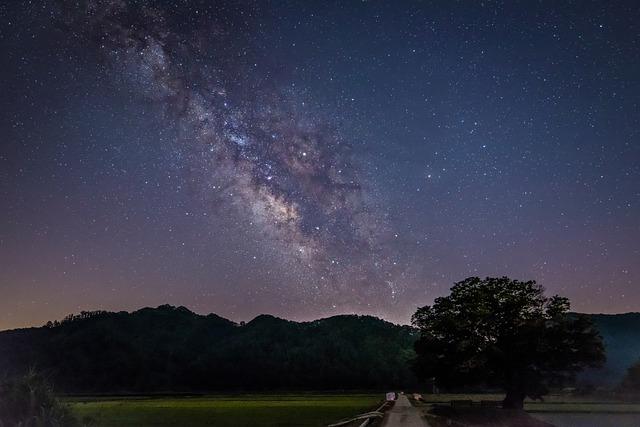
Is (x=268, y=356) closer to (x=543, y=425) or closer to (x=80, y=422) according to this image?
(x=543, y=425)

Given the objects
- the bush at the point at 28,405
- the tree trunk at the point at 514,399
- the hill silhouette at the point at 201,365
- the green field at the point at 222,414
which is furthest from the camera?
the hill silhouette at the point at 201,365

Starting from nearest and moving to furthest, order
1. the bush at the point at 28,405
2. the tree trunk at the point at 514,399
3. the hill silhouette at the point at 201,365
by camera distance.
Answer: the bush at the point at 28,405
the tree trunk at the point at 514,399
the hill silhouette at the point at 201,365

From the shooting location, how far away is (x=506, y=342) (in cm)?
6775

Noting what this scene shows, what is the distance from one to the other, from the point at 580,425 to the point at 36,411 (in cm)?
4634

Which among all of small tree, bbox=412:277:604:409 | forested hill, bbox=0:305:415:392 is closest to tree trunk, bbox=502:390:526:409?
small tree, bbox=412:277:604:409

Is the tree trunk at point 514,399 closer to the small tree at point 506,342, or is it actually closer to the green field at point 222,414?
the small tree at point 506,342

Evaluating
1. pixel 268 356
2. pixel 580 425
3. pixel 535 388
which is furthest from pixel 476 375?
pixel 268 356

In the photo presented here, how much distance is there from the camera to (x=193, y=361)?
184 m

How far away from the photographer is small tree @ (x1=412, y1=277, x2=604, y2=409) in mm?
65312

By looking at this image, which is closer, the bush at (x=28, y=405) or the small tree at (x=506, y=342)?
the bush at (x=28, y=405)

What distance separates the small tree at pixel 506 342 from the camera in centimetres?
6531

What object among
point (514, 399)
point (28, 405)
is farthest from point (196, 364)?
point (28, 405)

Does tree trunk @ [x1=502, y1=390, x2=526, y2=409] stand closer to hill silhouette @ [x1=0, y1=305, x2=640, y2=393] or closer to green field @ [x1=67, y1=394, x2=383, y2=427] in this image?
green field @ [x1=67, y1=394, x2=383, y2=427]

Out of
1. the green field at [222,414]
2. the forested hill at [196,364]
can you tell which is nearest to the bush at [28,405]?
the green field at [222,414]
